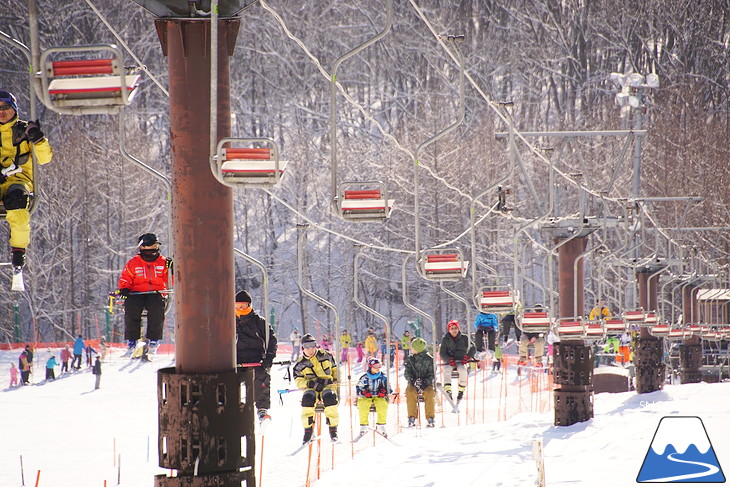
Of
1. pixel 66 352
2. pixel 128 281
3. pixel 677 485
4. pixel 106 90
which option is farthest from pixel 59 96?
pixel 66 352

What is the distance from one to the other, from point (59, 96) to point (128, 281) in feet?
10.3

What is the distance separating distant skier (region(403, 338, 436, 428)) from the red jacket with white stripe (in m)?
8.43

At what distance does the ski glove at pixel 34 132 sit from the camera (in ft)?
20.0

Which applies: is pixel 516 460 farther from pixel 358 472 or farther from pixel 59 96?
pixel 59 96

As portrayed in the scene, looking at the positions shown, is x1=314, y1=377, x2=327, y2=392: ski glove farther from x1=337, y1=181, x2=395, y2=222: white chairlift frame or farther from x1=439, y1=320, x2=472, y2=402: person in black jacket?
x1=439, y1=320, x2=472, y2=402: person in black jacket

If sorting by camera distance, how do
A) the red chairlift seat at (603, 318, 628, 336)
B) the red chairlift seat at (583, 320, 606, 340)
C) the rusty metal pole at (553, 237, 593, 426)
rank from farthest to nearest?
the red chairlift seat at (603, 318, 628, 336)
the rusty metal pole at (553, 237, 593, 426)
the red chairlift seat at (583, 320, 606, 340)

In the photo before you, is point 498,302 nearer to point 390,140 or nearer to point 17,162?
point 17,162

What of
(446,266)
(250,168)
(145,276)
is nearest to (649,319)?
(446,266)

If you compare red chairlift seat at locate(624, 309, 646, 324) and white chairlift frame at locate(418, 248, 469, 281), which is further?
red chairlift seat at locate(624, 309, 646, 324)

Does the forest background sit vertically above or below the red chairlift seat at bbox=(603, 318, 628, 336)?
above

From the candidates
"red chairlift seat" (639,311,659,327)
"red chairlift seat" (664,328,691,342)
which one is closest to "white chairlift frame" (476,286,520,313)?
"red chairlift seat" (639,311,659,327)

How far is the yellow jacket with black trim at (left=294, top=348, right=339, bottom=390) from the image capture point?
1226 centimetres

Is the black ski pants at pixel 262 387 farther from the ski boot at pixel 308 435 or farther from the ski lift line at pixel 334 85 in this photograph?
the ski lift line at pixel 334 85

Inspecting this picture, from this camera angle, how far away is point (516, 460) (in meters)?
15.1
